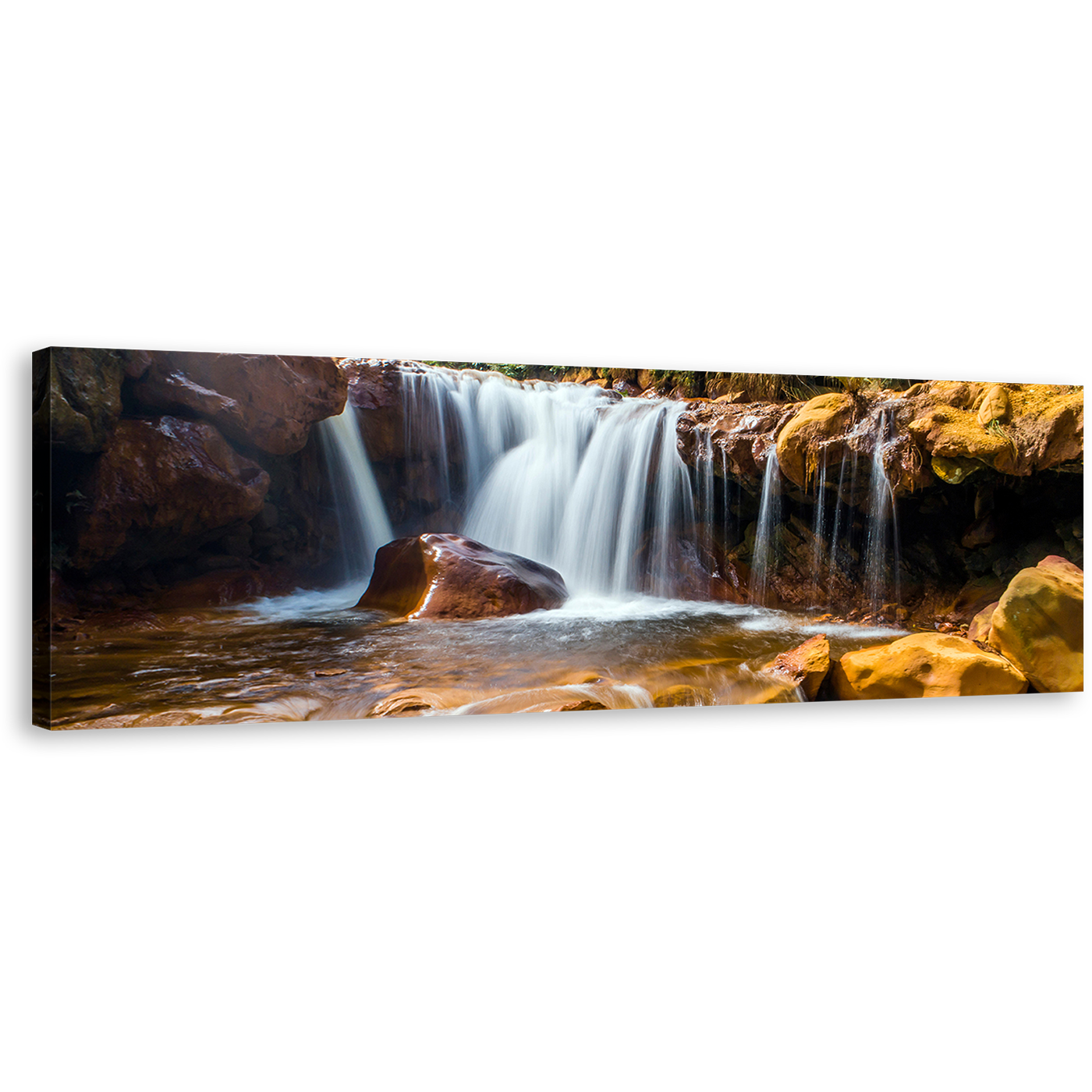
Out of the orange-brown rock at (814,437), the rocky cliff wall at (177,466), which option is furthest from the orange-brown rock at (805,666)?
the rocky cliff wall at (177,466)

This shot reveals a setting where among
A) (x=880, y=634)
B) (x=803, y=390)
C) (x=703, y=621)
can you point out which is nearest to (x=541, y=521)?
(x=703, y=621)

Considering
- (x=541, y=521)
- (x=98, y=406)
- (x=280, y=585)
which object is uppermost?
(x=98, y=406)

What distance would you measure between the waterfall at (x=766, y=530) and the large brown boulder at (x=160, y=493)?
2745 millimetres

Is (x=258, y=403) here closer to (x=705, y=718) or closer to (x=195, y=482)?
(x=195, y=482)

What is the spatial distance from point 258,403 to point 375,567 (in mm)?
976

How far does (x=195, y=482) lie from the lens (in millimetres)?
3762

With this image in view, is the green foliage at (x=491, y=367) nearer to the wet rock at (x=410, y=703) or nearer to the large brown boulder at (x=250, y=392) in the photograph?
the large brown boulder at (x=250, y=392)

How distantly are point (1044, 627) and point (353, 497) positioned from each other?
4183 millimetres

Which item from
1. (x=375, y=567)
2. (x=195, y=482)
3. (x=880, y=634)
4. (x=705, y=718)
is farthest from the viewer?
(x=880, y=634)

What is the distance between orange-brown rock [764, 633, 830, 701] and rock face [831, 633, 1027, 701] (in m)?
0.12

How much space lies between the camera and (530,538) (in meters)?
4.37

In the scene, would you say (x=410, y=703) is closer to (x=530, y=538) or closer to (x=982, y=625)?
(x=530, y=538)

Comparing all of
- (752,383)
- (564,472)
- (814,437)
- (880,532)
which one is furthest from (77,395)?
(880,532)

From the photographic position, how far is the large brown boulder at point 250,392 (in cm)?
366
